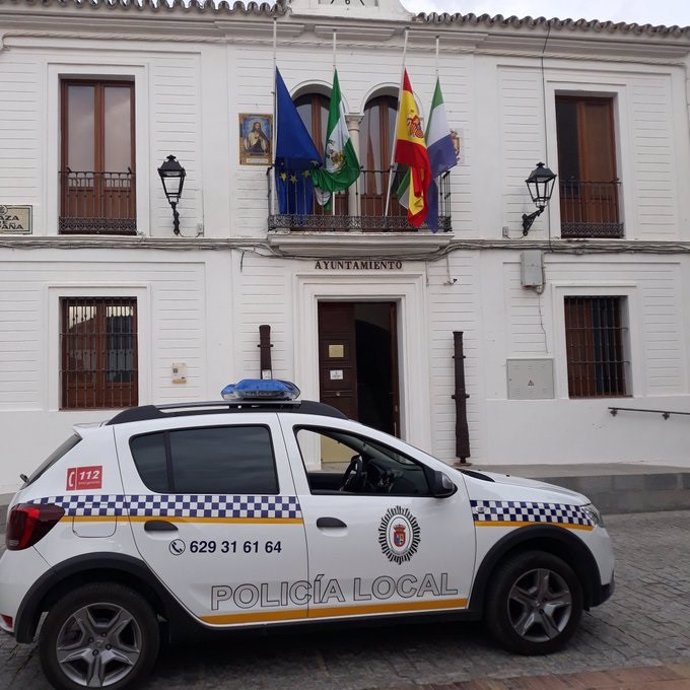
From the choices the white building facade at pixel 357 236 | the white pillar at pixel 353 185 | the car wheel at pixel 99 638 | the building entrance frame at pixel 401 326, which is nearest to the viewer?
the car wheel at pixel 99 638

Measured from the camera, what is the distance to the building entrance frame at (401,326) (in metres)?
11.3

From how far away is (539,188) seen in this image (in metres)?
11.6

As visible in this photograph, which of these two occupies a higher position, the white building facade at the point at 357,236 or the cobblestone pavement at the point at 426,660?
the white building facade at the point at 357,236

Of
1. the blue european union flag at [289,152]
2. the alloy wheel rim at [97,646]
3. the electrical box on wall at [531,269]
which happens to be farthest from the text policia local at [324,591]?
the electrical box on wall at [531,269]

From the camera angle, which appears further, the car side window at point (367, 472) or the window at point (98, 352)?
the window at point (98, 352)

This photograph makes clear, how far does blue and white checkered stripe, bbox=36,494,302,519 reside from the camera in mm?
4246

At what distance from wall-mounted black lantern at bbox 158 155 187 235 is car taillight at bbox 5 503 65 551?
7193mm

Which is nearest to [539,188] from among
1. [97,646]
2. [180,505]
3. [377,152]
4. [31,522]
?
[377,152]

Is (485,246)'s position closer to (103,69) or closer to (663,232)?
(663,232)

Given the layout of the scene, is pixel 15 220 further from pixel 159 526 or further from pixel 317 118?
pixel 159 526

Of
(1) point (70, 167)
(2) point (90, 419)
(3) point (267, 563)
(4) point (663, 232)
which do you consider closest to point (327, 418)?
(3) point (267, 563)

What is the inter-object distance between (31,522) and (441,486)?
252 cm

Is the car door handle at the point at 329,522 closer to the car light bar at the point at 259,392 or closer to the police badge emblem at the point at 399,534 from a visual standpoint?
the police badge emblem at the point at 399,534

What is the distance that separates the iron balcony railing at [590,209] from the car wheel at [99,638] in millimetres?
10042
